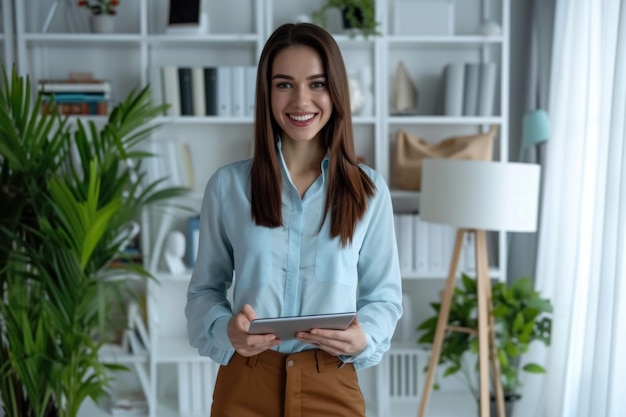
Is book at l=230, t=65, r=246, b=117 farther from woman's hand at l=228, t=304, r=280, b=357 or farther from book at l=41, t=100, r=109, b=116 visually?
woman's hand at l=228, t=304, r=280, b=357

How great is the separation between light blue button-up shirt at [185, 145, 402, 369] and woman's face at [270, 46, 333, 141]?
9 cm

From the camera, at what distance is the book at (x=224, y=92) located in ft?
11.1

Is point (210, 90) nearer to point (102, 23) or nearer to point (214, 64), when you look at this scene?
point (214, 64)

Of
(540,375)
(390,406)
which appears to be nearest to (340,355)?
(540,375)

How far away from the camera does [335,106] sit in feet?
4.16

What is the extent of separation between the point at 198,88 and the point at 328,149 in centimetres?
218

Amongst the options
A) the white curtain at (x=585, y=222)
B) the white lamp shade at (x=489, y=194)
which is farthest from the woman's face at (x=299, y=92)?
the white lamp shade at (x=489, y=194)

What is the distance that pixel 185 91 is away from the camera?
338 cm

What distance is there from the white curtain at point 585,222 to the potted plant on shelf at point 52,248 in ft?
5.44

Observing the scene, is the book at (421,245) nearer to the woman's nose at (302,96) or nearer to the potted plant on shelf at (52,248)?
the potted plant on shelf at (52,248)

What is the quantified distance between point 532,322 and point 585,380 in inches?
16.9

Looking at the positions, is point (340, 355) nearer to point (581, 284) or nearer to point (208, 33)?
point (581, 284)

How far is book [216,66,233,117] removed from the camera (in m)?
3.38

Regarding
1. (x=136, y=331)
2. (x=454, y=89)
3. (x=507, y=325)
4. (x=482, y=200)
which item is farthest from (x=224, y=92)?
(x=507, y=325)
